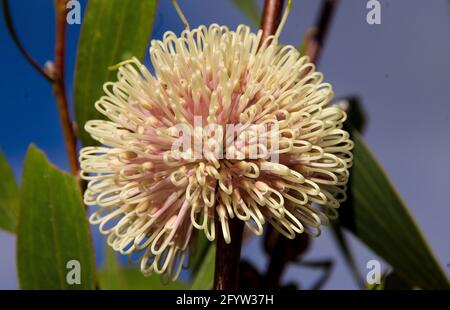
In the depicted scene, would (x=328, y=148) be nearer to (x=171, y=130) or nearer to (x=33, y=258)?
(x=171, y=130)

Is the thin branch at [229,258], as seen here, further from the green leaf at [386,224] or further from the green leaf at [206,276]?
the green leaf at [386,224]

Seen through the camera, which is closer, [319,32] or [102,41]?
[102,41]

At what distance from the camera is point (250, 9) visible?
1303 mm

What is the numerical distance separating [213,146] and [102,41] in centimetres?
39

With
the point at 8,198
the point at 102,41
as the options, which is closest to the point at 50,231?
the point at 8,198

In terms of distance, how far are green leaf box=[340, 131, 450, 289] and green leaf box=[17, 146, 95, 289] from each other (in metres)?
0.47

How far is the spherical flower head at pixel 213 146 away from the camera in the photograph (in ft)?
2.59

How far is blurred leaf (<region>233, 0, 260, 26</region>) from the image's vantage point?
4.20 feet

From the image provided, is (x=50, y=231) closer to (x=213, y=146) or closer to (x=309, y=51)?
(x=213, y=146)

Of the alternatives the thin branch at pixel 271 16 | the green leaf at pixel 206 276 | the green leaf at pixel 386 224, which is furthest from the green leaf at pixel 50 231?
the green leaf at pixel 386 224

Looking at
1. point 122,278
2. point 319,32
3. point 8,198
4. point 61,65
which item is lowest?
point 122,278

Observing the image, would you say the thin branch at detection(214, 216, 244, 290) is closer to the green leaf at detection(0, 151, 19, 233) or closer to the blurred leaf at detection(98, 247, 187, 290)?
the blurred leaf at detection(98, 247, 187, 290)

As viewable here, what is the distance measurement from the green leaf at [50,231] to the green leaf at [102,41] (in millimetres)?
126
